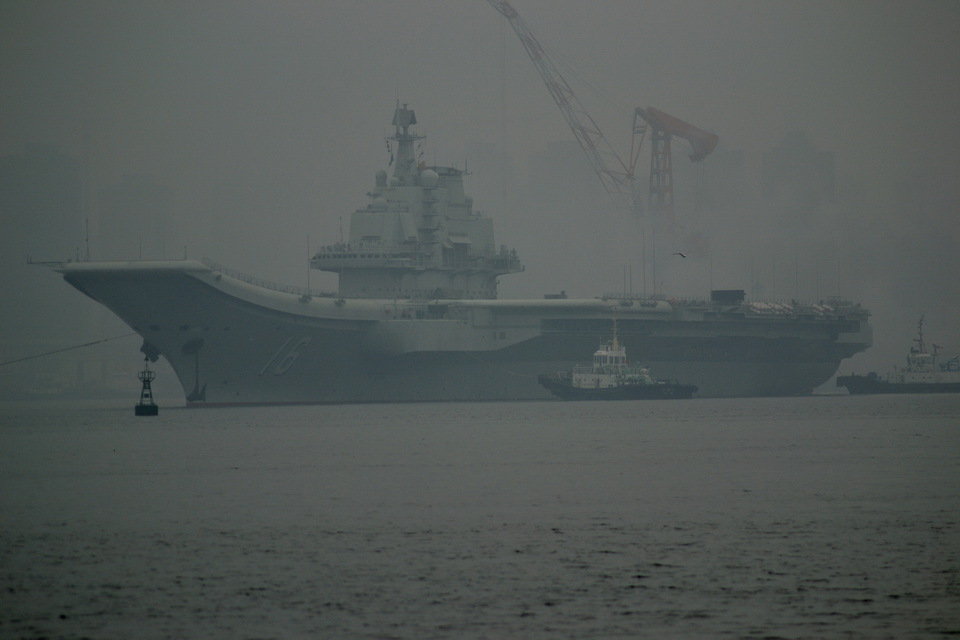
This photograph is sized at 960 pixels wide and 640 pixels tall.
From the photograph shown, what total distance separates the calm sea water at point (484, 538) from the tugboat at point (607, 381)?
25.0m

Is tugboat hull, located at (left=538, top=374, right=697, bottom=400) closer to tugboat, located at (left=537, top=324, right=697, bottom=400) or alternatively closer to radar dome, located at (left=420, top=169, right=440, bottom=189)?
tugboat, located at (left=537, top=324, right=697, bottom=400)

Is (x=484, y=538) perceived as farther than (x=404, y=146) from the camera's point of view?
No

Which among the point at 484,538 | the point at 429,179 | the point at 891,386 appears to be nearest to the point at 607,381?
the point at 429,179

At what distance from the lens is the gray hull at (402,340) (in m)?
58.9

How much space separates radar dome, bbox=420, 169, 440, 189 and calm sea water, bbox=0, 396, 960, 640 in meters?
30.1

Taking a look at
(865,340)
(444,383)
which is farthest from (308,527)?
(865,340)

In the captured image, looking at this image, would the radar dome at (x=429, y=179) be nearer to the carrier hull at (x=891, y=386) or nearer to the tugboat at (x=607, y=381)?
the tugboat at (x=607, y=381)

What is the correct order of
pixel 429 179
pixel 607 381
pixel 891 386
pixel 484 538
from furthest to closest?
pixel 891 386, pixel 429 179, pixel 607 381, pixel 484 538

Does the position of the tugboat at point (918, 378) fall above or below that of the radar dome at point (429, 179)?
below

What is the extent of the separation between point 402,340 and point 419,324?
3.73ft

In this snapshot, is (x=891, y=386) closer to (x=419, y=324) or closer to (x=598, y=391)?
(x=598, y=391)

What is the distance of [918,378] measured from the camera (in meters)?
92.6

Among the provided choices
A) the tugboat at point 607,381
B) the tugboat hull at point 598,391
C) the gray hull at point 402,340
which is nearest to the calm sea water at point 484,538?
the gray hull at point 402,340

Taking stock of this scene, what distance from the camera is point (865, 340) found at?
8162 centimetres
